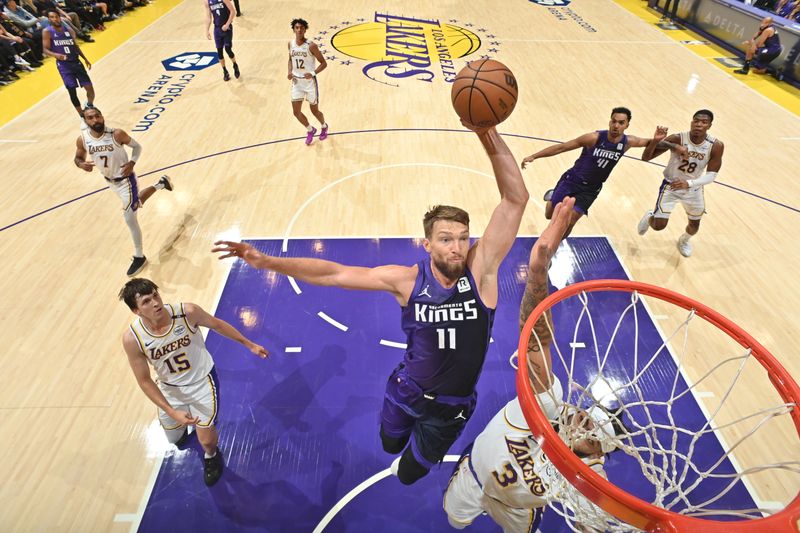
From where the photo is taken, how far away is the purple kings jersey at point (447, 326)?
8.77ft

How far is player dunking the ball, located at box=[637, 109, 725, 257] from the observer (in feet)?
17.2

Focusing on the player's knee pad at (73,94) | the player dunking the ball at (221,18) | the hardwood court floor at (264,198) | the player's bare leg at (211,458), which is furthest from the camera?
the player dunking the ball at (221,18)

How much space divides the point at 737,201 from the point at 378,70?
296 inches

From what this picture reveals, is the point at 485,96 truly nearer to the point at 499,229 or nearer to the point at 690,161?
the point at 499,229

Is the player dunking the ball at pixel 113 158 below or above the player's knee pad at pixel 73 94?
above

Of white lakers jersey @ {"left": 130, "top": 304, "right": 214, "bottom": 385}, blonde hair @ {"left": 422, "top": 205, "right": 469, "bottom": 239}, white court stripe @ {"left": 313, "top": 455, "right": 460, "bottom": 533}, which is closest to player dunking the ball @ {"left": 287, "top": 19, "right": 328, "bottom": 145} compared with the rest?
white lakers jersey @ {"left": 130, "top": 304, "right": 214, "bottom": 385}

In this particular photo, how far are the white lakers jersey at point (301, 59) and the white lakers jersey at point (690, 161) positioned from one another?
5.27 meters

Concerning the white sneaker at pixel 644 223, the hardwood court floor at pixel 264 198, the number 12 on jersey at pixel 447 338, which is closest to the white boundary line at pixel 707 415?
the hardwood court floor at pixel 264 198

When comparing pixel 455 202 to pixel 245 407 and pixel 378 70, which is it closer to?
pixel 245 407

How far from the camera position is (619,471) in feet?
12.2

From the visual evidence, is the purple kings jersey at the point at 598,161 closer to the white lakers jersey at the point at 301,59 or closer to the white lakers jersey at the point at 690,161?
the white lakers jersey at the point at 690,161

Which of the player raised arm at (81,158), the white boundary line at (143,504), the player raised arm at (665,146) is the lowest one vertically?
the white boundary line at (143,504)

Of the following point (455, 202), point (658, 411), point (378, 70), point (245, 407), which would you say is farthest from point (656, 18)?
point (245, 407)

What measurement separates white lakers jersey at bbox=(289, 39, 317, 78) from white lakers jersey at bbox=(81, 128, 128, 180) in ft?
10.5
